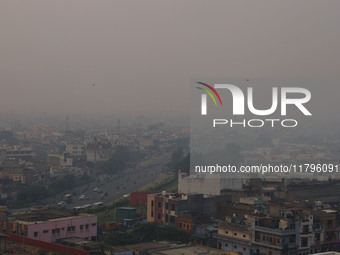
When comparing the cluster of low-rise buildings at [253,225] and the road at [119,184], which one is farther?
the road at [119,184]

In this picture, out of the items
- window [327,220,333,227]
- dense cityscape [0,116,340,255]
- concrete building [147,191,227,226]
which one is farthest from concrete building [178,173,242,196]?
window [327,220,333,227]

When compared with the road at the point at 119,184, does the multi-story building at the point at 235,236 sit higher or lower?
lower

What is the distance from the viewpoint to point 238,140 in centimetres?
1255

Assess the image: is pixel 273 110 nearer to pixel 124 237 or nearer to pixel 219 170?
pixel 219 170

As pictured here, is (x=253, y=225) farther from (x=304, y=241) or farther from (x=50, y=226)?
(x=50, y=226)

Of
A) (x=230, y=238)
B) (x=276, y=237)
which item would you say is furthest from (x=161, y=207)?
(x=276, y=237)

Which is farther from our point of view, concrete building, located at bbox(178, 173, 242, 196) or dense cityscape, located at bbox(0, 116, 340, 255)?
concrete building, located at bbox(178, 173, 242, 196)

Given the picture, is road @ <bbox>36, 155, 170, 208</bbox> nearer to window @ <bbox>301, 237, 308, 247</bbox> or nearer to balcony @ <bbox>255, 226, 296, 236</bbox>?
balcony @ <bbox>255, 226, 296, 236</bbox>

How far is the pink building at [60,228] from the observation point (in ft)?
21.1

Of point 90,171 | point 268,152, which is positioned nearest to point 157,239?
point 268,152

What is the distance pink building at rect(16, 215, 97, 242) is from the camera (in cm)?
644

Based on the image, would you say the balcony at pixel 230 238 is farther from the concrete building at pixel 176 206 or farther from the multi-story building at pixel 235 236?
the concrete building at pixel 176 206

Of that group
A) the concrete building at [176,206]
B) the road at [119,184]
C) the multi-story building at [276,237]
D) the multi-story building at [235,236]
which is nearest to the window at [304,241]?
the multi-story building at [276,237]

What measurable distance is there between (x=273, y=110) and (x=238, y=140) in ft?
11.7
